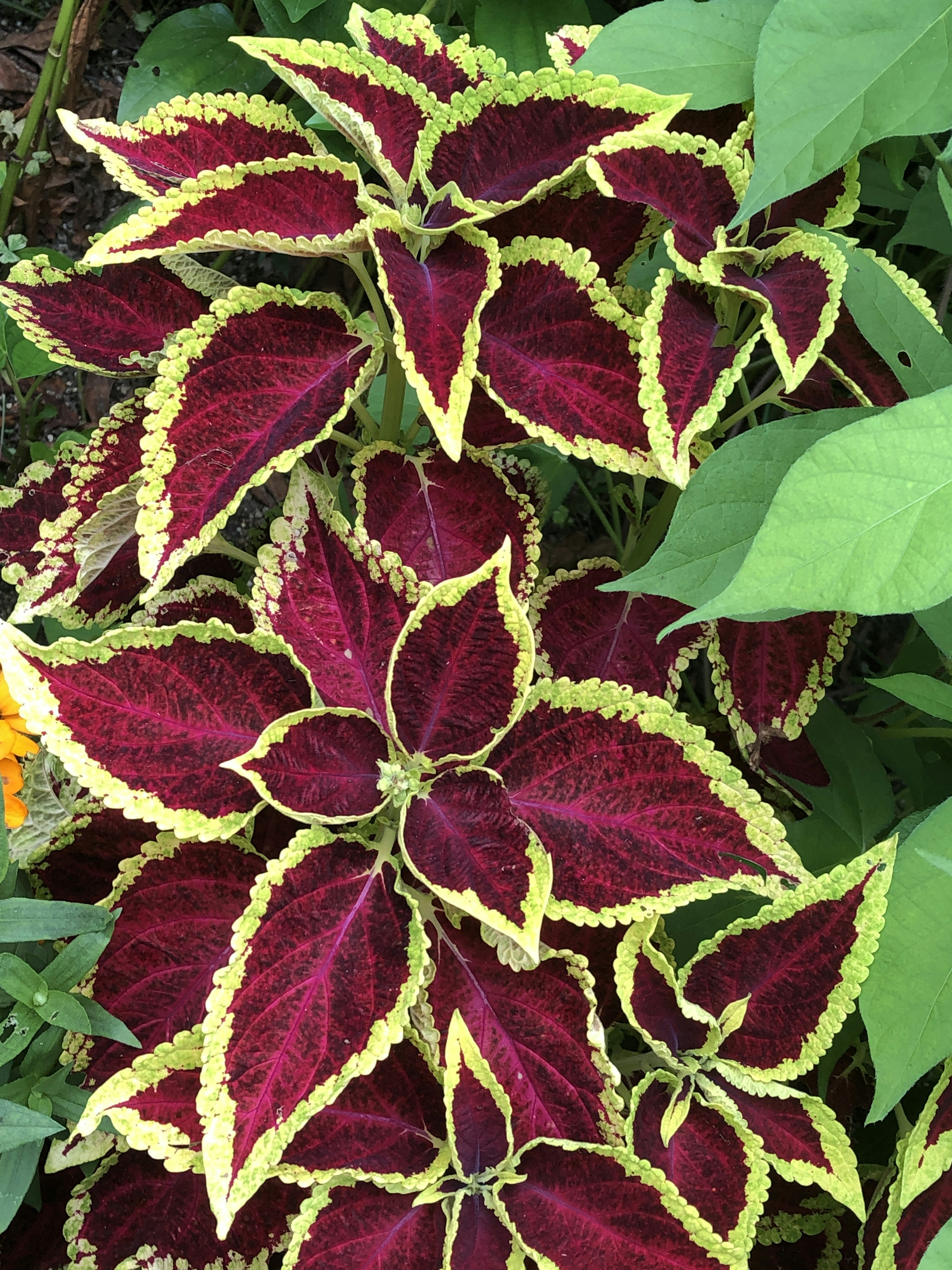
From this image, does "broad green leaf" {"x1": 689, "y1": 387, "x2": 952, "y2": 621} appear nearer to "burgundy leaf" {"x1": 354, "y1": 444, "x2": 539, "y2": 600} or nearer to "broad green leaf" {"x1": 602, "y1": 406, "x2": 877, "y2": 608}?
"broad green leaf" {"x1": 602, "y1": 406, "x2": 877, "y2": 608}

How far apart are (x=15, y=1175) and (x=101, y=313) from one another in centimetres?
60

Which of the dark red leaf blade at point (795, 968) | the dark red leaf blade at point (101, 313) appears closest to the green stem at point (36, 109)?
the dark red leaf blade at point (101, 313)

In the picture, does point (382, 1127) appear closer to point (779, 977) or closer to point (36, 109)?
point (779, 977)

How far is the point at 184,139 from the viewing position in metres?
0.71

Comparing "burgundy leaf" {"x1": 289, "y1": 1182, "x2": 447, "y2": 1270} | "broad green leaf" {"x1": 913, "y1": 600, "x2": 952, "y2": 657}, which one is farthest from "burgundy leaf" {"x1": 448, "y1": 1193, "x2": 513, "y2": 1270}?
"broad green leaf" {"x1": 913, "y1": 600, "x2": 952, "y2": 657}

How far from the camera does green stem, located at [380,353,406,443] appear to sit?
80cm

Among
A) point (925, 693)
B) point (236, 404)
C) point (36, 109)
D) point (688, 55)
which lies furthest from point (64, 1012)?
point (36, 109)

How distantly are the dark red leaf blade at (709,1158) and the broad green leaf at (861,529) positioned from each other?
36 centimetres

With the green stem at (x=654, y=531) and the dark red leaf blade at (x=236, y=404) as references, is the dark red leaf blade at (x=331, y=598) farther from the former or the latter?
the green stem at (x=654, y=531)

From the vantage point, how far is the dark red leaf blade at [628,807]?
650 mm

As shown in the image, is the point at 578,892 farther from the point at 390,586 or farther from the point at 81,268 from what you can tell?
the point at 81,268

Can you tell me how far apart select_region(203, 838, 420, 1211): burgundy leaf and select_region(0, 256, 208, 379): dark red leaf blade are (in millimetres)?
380

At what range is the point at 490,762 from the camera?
71cm

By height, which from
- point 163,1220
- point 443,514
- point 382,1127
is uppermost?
point 443,514
